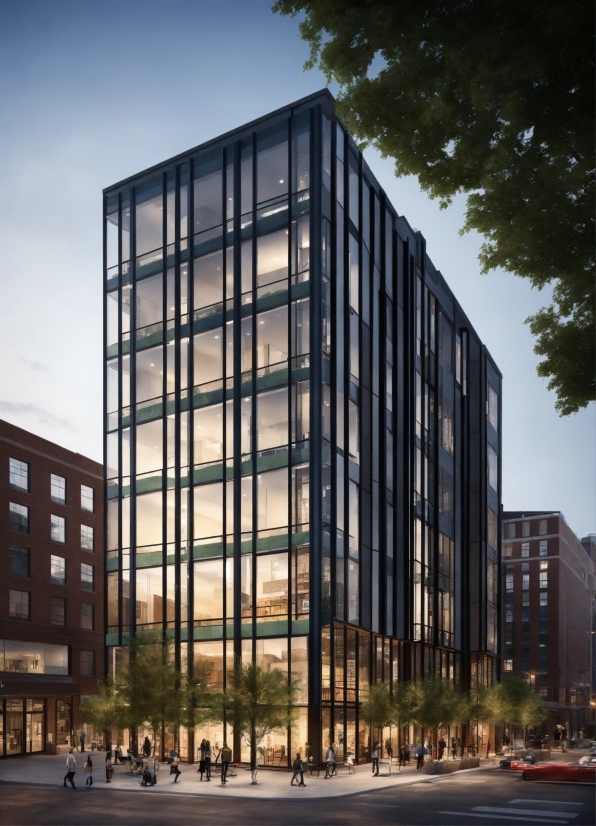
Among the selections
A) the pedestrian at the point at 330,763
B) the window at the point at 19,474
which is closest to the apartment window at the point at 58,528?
the window at the point at 19,474

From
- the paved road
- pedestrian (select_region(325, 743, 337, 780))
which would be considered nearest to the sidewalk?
pedestrian (select_region(325, 743, 337, 780))

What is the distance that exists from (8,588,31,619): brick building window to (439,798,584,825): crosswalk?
4144cm

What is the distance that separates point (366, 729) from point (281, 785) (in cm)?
1341

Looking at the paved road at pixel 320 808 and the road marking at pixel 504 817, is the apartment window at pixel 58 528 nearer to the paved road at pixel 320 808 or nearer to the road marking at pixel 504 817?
the paved road at pixel 320 808

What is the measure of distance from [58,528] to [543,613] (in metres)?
94.5

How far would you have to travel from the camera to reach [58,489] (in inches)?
2810

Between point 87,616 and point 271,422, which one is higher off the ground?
point 271,422

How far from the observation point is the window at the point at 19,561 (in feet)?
214

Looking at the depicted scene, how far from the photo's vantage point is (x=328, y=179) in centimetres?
5203

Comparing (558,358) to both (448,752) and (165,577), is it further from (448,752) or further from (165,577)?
(448,752)

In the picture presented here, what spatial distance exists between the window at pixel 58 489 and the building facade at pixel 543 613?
89700 mm

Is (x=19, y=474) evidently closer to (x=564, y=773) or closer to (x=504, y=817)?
(x=564, y=773)

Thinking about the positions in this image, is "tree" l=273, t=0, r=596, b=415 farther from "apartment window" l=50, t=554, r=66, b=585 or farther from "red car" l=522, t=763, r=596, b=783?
"apartment window" l=50, t=554, r=66, b=585

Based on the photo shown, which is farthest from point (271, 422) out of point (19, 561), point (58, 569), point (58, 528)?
point (58, 569)
